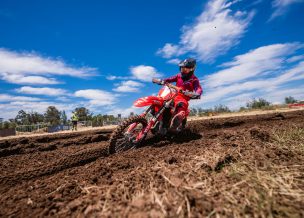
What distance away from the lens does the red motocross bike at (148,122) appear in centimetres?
464

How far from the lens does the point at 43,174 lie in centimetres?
366

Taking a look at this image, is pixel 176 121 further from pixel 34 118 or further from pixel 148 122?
pixel 34 118

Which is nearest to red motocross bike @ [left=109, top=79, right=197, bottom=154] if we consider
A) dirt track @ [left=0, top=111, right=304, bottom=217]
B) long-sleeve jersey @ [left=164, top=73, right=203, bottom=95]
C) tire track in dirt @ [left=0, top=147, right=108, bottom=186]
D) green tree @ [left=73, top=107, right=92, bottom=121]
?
tire track in dirt @ [left=0, top=147, right=108, bottom=186]

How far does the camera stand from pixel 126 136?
15.6 feet

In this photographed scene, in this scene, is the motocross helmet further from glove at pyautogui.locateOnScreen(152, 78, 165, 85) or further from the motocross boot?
the motocross boot

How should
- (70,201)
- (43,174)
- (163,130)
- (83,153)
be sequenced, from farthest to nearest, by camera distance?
1. (163,130)
2. (83,153)
3. (43,174)
4. (70,201)

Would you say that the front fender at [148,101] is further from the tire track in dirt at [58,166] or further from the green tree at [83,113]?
the green tree at [83,113]

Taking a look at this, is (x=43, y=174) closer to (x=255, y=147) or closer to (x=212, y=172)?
(x=212, y=172)

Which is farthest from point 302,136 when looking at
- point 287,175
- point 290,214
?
point 290,214

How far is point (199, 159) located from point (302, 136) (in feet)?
7.58

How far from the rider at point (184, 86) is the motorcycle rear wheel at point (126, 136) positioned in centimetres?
80

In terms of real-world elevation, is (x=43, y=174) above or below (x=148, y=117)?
below

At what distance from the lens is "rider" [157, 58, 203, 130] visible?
5373 millimetres

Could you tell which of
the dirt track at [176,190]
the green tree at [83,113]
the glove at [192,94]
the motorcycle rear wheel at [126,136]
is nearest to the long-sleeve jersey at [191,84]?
the glove at [192,94]
